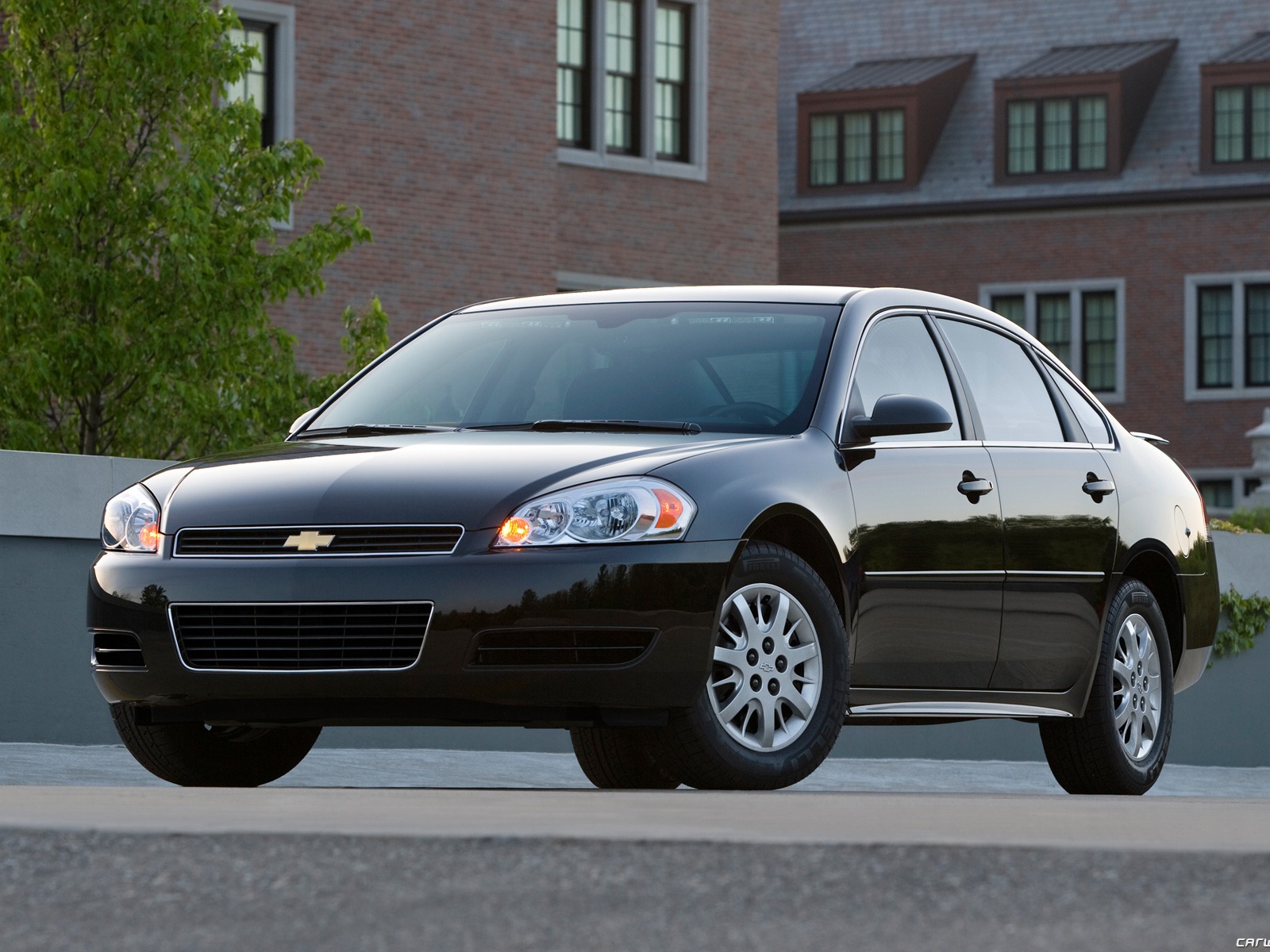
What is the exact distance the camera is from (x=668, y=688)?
7.44 meters

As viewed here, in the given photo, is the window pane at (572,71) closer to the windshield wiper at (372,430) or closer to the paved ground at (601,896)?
the windshield wiper at (372,430)

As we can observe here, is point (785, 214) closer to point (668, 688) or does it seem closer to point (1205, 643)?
point (1205, 643)

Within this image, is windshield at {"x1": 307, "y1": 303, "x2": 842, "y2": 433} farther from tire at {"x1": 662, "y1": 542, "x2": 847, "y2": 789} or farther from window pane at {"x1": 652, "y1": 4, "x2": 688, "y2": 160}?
window pane at {"x1": 652, "y1": 4, "x2": 688, "y2": 160}

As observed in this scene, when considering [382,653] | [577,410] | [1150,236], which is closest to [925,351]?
[577,410]

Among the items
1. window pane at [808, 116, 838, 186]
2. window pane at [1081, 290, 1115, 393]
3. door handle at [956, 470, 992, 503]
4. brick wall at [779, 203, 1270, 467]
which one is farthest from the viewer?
window pane at [808, 116, 838, 186]

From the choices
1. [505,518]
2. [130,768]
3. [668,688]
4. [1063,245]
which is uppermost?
[1063,245]

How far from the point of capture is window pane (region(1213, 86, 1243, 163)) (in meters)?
47.9

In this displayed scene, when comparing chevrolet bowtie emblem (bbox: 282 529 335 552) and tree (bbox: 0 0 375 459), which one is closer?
chevrolet bowtie emblem (bbox: 282 529 335 552)

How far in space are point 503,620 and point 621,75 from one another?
2466 centimetres

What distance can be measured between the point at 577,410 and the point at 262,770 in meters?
1.65

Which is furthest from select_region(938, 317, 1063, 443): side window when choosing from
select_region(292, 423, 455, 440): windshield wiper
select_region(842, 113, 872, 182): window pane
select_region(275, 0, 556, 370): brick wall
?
select_region(842, 113, 872, 182): window pane

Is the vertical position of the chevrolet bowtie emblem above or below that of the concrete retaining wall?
above

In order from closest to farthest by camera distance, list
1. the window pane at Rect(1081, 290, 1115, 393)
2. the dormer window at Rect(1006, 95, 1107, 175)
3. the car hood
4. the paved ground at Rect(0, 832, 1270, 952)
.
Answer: the paved ground at Rect(0, 832, 1270, 952), the car hood, the window pane at Rect(1081, 290, 1115, 393), the dormer window at Rect(1006, 95, 1107, 175)

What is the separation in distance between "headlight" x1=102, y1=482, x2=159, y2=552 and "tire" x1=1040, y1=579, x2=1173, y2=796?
3.34 meters
